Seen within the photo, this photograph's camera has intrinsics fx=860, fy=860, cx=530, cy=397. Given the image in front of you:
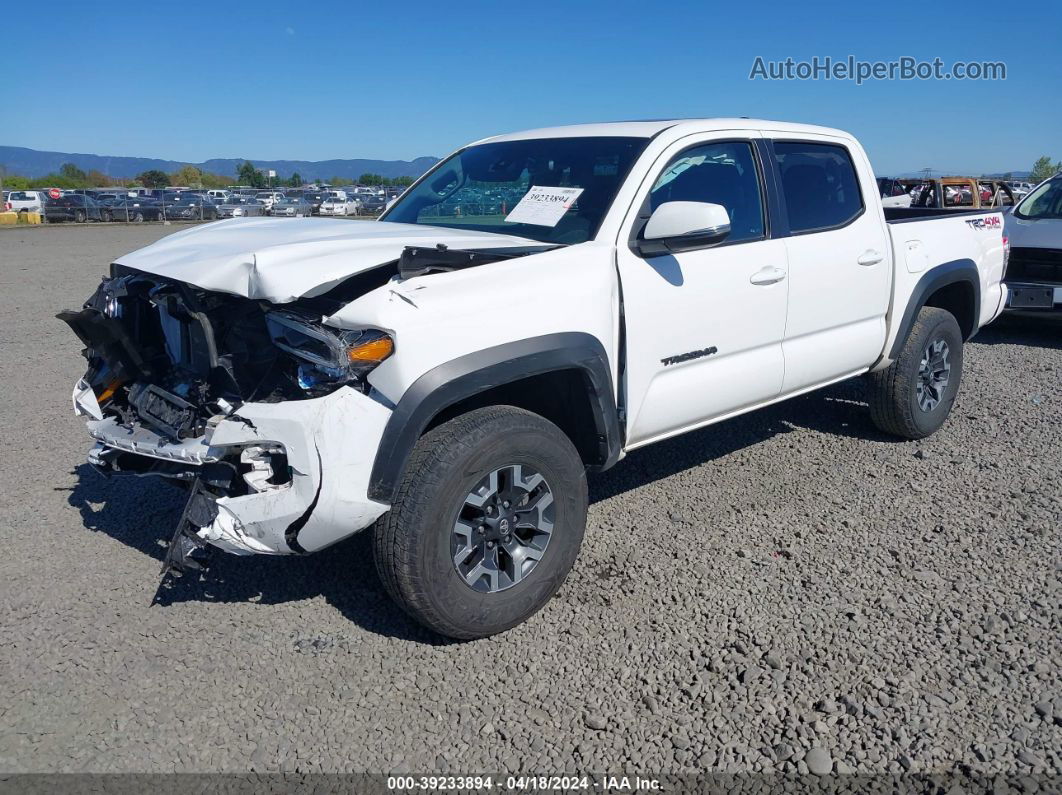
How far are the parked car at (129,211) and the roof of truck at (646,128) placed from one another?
131ft

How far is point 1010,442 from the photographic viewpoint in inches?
224

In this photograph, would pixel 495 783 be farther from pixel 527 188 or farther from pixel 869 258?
pixel 869 258

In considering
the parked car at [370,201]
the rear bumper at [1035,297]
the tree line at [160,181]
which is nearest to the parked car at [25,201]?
the parked car at [370,201]

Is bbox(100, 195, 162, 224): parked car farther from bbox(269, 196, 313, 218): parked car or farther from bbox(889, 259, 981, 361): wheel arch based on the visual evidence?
bbox(889, 259, 981, 361): wheel arch

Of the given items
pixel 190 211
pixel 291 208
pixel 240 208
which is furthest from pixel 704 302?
pixel 190 211

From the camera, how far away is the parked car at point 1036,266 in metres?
8.66

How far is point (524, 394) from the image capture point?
12.3 ft

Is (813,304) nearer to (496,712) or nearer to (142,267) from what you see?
(496,712)

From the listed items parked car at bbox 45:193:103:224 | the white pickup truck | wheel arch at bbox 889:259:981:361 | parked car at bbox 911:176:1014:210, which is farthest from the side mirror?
parked car at bbox 45:193:103:224

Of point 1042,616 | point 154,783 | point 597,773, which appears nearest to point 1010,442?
point 1042,616

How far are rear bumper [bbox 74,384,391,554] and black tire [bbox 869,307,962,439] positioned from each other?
3683 millimetres

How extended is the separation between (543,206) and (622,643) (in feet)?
6.58

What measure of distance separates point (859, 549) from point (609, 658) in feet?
5.23

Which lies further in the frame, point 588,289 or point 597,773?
point 588,289
